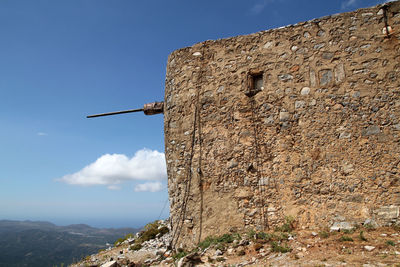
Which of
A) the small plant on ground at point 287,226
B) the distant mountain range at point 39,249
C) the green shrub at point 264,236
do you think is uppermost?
the small plant on ground at point 287,226

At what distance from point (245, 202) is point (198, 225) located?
3.90 feet

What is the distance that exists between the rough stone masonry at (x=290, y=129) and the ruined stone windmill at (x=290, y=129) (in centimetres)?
2

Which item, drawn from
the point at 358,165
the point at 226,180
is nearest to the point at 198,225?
the point at 226,180

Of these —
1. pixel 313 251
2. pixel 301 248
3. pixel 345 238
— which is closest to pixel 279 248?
pixel 301 248

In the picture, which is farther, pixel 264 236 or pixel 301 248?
pixel 264 236

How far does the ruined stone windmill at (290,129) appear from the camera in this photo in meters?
5.12

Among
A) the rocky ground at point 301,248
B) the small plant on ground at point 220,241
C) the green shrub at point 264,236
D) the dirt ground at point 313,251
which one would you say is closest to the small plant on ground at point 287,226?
the rocky ground at point 301,248

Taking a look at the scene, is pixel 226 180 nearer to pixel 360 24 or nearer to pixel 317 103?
pixel 317 103

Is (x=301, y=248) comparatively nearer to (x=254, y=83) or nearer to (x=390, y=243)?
(x=390, y=243)

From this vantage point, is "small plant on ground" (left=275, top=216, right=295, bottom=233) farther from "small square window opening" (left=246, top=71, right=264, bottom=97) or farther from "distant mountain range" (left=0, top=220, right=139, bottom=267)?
"distant mountain range" (left=0, top=220, right=139, bottom=267)

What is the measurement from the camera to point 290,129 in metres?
5.79

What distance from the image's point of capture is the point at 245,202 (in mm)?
5887

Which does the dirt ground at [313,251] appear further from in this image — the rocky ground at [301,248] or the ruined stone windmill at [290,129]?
the ruined stone windmill at [290,129]

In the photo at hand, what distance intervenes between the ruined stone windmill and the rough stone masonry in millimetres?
19
